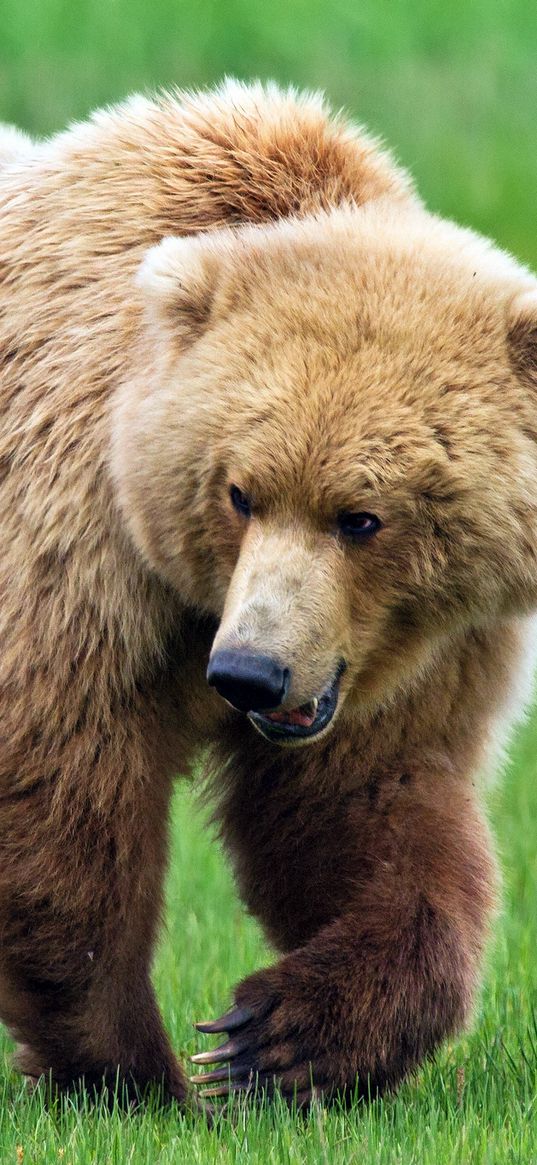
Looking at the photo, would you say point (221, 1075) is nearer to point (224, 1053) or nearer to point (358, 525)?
point (224, 1053)

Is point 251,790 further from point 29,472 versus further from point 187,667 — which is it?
point 29,472

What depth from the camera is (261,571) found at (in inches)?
148

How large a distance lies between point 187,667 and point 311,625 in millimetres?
740

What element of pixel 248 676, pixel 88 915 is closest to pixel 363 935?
pixel 88 915

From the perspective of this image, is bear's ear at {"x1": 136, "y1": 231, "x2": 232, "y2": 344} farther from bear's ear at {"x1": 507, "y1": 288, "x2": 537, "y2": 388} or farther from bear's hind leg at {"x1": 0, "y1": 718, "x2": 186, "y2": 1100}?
bear's hind leg at {"x1": 0, "y1": 718, "x2": 186, "y2": 1100}

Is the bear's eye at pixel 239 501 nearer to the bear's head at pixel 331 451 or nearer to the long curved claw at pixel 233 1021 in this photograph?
the bear's head at pixel 331 451

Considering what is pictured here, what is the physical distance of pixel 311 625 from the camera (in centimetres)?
374

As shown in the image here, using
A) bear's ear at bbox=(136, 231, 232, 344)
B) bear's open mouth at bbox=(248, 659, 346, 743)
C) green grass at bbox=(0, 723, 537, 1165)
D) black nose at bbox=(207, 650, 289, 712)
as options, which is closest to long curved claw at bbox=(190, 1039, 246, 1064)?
green grass at bbox=(0, 723, 537, 1165)

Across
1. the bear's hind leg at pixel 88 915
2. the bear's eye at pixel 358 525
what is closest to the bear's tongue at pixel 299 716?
the bear's eye at pixel 358 525

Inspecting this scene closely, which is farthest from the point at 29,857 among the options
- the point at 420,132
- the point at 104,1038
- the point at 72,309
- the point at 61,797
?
the point at 420,132

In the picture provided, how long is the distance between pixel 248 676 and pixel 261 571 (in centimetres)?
29

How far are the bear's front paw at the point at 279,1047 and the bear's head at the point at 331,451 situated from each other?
711mm

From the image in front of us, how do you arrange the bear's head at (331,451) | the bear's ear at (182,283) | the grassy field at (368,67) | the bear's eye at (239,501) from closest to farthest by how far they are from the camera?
1. the bear's head at (331,451)
2. the bear's eye at (239,501)
3. the bear's ear at (182,283)
4. the grassy field at (368,67)

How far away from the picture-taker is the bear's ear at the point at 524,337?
398 centimetres
